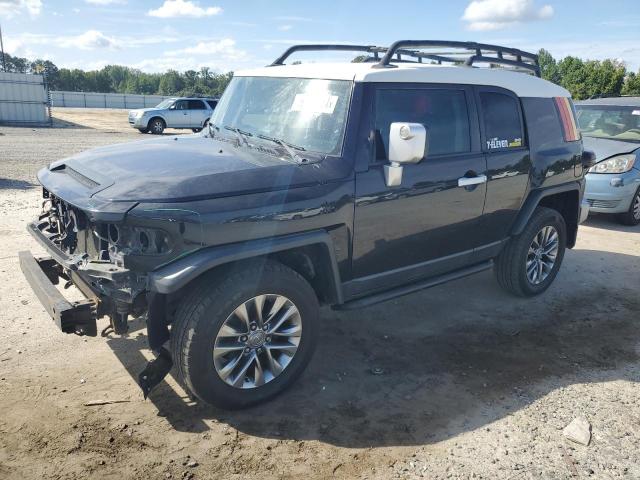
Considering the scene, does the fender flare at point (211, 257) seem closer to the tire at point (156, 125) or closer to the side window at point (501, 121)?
the side window at point (501, 121)

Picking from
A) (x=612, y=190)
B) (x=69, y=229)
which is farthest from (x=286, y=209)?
(x=612, y=190)

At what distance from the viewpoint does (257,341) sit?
344cm

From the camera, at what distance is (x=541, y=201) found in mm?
5488

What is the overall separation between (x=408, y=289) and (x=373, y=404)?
39.7 inches

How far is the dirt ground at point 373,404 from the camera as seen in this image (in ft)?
10.0

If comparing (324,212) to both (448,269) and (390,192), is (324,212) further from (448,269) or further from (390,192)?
(448,269)

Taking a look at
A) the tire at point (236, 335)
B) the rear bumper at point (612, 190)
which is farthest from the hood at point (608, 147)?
the tire at point (236, 335)

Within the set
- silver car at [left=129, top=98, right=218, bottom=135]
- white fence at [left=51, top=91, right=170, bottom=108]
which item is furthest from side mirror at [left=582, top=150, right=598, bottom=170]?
white fence at [left=51, top=91, right=170, bottom=108]

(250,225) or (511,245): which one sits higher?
(250,225)

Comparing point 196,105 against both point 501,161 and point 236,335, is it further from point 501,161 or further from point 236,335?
point 236,335

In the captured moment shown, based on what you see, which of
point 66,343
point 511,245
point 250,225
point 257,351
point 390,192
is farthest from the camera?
point 511,245

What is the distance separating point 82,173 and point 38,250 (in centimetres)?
309

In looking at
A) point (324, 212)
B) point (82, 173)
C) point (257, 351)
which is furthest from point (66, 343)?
point (324, 212)

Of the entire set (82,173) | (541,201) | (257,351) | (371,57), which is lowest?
(257,351)
